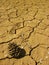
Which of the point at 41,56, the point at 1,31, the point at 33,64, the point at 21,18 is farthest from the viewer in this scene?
the point at 21,18

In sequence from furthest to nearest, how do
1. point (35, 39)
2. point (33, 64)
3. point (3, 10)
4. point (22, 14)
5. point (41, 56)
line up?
point (3, 10), point (22, 14), point (35, 39), point (41, 56), point (33, 64)

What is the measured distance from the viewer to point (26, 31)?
2252 millimetres

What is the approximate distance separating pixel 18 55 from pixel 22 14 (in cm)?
126

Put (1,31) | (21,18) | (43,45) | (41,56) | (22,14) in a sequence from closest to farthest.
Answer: (41,56) < (43,45) < (1,31) < (21,18) < (22,14)

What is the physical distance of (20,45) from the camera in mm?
1943

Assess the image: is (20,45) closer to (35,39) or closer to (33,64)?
(35,39)

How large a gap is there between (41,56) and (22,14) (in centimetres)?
130

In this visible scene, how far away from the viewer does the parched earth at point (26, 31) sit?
1.74 m

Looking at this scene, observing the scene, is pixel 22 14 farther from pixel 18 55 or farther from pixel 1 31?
pixel 18 55

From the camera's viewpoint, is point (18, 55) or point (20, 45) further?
point (20, 45)

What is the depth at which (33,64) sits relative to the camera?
163cm

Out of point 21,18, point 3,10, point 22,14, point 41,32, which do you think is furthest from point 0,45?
point 3,10

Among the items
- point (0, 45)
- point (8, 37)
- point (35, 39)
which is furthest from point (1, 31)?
point (35, 39)

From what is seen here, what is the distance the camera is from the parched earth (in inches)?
68.3
